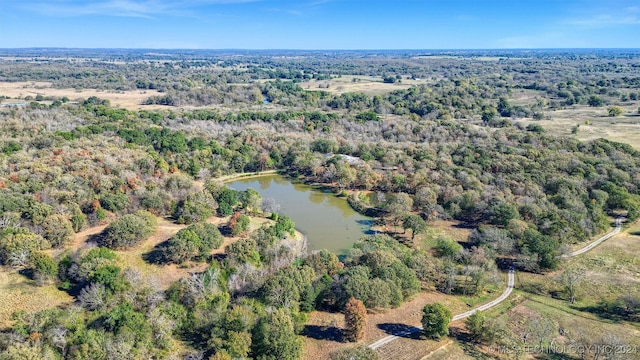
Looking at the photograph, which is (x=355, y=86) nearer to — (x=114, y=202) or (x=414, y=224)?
(x=414, y=224)

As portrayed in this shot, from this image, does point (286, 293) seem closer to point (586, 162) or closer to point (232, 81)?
point (586, 162)

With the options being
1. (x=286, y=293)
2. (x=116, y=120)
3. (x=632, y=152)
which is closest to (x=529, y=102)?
(x=632, y=152)

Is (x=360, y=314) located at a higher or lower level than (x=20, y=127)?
lower

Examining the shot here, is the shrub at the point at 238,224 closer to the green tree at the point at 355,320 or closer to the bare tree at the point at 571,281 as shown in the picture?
the green tree at the point at 355,320

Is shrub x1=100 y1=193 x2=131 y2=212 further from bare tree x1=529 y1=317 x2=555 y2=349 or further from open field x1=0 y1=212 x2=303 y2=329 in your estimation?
bare tree x1=529 y1=317 x2=555 y2=349

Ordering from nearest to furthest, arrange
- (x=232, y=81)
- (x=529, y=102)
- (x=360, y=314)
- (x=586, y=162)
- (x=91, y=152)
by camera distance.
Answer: (x=360, y=314), (x=91, y=152), (x=586, y=162), (x=529, y=102), (x=232, y=81)
